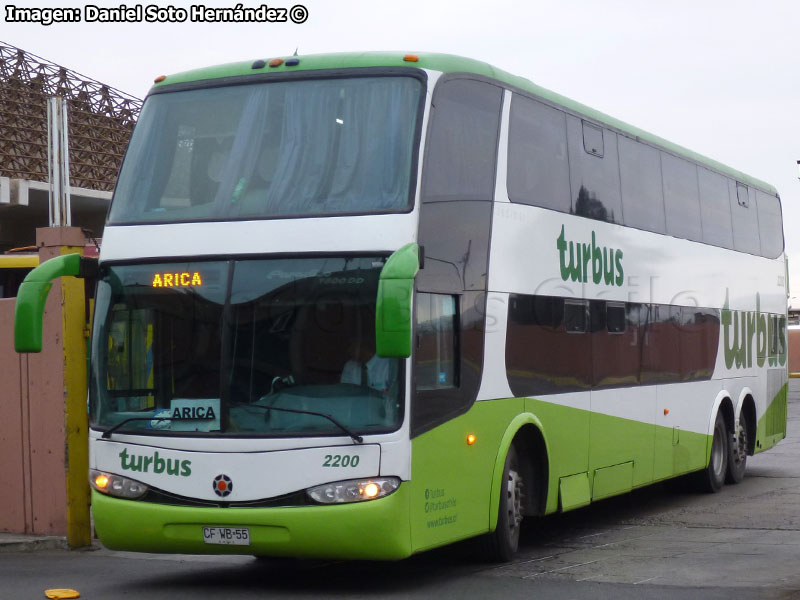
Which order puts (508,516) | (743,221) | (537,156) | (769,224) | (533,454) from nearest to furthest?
1. (508,516)
2. (533,454)
3. (537,156)
4. (743,221)
5. (769,224)

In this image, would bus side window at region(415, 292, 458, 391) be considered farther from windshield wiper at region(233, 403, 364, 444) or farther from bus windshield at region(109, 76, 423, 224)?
bus windshield at region(109, 76, 423, 224)

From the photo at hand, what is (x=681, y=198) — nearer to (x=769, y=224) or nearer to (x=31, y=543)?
(x=769, y=224)

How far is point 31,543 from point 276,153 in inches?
184

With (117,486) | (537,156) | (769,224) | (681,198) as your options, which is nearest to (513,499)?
(537,156)

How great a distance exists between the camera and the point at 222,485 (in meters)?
9.09

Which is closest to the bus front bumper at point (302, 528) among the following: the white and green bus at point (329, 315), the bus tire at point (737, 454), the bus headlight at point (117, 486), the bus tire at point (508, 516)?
the white and green bus at point (329, 315)

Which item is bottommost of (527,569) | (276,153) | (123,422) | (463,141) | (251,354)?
(527,569)

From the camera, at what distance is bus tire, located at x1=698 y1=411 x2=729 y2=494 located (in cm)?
1691

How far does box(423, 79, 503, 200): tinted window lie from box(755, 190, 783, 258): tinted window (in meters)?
9.50

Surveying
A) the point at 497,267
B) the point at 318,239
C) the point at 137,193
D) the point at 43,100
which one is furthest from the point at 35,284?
the point at 43,100

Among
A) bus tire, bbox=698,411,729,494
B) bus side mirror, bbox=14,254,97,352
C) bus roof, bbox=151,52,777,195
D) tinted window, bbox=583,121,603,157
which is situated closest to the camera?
Answer: bus side mirror, bbox=14,254,97,352

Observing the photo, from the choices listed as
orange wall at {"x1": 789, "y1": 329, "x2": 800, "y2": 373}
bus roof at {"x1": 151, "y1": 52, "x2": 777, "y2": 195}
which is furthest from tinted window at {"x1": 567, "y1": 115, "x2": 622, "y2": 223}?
orange wall at {"x1": 789, "y1": 329, "x2": 800, "y2": 373}

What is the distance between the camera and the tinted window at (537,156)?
11.2 meters

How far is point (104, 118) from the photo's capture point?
3073 inches
